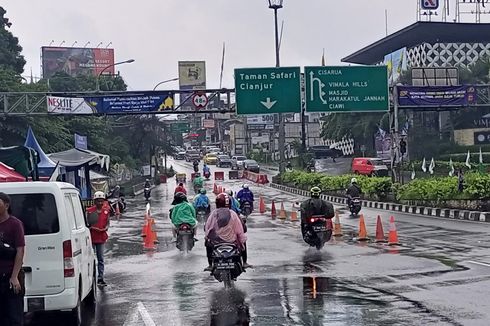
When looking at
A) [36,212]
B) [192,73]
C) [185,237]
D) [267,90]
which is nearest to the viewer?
[36,212]

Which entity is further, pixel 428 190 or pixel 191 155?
pixel 191 155

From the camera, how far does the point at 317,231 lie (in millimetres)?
17609

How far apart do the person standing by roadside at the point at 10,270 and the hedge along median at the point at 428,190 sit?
74.9ft

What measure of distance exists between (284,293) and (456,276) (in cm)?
306

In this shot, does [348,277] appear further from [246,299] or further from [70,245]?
[70,245]

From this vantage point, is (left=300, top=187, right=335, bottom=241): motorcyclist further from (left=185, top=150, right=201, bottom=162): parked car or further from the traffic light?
(left=185, top=150, right=201, bottom=162): parked car

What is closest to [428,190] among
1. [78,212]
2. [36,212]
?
[78,212]

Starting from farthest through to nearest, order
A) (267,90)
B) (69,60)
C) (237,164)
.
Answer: (69,60)
(237,164)
(267,90)

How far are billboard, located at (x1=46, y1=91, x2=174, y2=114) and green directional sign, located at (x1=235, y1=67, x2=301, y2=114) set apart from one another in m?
4.34

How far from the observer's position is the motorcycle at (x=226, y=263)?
12.2 meters

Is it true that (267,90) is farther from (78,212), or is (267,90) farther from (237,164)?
(237,164)

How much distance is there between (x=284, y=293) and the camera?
11641mm

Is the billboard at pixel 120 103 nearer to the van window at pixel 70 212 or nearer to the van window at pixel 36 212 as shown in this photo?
the van window at pixel 70 212

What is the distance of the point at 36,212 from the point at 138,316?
2145 mm
